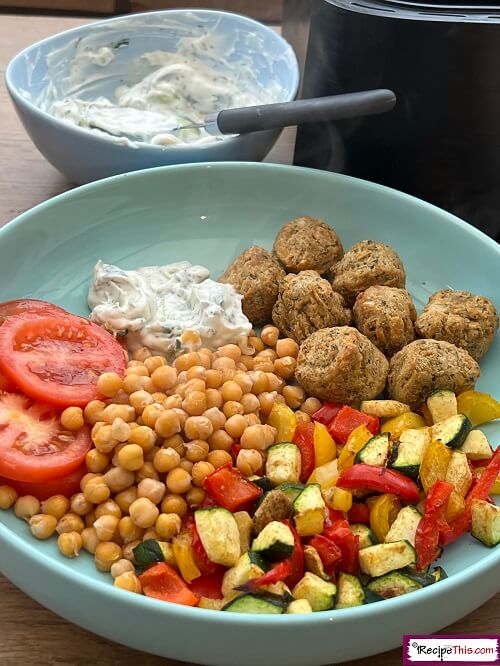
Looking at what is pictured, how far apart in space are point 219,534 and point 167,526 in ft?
0.60

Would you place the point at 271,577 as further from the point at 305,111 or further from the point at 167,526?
the point at 305,111

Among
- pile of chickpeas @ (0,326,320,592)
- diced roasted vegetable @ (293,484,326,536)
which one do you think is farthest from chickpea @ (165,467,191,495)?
diced roasted vegetable @ (293,484,326,536)

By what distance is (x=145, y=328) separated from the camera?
2.39 meters

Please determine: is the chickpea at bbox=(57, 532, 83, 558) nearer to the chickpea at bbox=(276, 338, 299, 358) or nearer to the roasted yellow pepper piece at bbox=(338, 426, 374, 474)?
the roasted yellow pepper piece at bbox=(338, 426, 374, 474)

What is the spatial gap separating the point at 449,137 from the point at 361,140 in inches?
12.9

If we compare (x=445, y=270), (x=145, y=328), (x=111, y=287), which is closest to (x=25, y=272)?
(x=111, y=287)

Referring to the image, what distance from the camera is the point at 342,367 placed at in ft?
7.08

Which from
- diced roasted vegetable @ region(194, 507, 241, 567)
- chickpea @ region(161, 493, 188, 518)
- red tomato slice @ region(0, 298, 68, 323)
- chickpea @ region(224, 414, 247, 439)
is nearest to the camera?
diced roasted vegetable @ region(194, 507, 241, 567)

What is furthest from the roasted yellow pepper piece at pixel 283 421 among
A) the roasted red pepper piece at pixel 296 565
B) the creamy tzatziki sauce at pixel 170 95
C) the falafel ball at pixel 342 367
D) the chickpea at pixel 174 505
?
the creamy tzatziki sauce at pixel 170 95

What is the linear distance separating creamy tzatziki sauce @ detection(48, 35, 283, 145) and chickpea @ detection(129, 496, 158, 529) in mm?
1614

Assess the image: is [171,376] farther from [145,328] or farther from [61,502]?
[61,502]

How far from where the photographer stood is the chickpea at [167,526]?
1.82 metres

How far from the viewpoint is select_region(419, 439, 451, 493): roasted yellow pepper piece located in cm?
186

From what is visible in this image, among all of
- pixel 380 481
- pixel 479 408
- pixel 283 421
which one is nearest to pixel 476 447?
pixel 479 408
